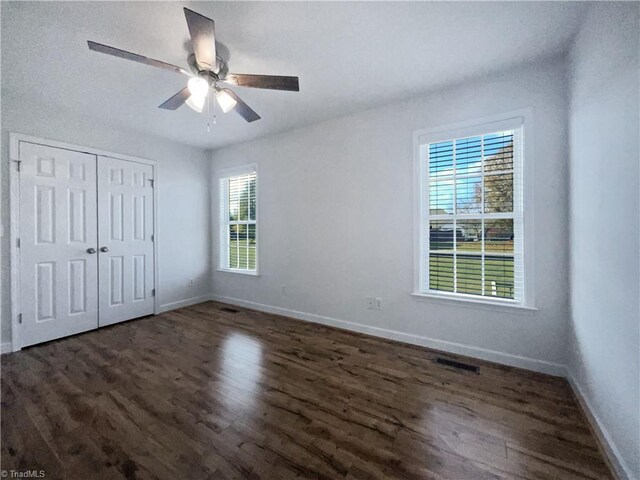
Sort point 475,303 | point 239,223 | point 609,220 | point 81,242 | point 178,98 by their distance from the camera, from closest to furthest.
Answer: point 609,220 → point 178,98 → point 475,303 → point 81,242 → point 239,223

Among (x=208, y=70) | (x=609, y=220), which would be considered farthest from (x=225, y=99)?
(x=609, y=220)

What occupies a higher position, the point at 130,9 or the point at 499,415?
the point at 130,9

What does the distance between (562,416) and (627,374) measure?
685 millimetres

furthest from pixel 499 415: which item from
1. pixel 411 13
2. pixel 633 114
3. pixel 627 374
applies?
pixel 411 13

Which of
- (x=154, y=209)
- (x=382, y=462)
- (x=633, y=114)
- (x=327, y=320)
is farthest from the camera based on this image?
(x=154, y=209)

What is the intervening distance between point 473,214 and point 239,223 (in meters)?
3.39

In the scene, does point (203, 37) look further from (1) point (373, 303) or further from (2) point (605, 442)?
(2) point (605, 442)

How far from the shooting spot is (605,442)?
4.60 ft

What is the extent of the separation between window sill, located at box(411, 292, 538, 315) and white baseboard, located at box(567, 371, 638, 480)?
585mm

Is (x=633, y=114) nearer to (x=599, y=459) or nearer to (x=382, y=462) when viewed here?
(x=599, y=459)

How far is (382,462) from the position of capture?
1343 millimetres

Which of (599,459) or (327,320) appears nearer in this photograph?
(599,459)

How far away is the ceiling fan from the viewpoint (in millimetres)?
1451

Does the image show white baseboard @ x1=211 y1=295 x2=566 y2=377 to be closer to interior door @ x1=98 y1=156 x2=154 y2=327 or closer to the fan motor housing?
interior door @ x1=98 y1=156 x2=154 y2=327
